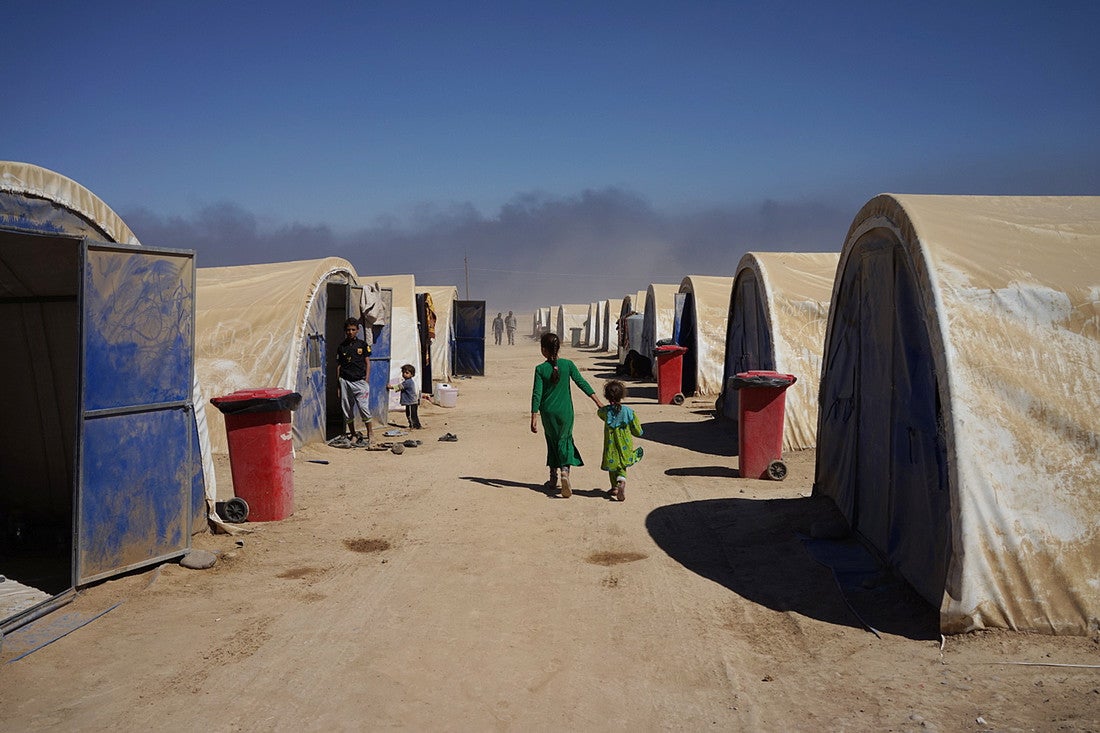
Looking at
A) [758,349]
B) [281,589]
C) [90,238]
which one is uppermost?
[90,238]

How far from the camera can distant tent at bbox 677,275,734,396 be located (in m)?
19.7

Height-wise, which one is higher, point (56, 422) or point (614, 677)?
point (56, 422)

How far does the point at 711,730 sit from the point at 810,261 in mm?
13618

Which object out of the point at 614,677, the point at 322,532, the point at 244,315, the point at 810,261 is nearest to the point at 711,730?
the point at 614,677

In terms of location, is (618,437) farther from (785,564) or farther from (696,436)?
(696,436)

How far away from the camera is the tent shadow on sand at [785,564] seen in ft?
17.0

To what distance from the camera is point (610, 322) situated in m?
44.0

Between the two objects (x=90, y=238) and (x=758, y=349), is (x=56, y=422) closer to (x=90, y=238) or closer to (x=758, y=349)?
(x=90, y=238)

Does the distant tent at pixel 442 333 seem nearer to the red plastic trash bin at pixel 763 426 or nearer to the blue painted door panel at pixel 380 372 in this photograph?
the blue painted door panel at pixel 380 372

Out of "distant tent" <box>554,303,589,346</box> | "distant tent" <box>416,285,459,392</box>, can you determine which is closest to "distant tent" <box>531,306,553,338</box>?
"distant tent" <box>554,303,589,346</box>

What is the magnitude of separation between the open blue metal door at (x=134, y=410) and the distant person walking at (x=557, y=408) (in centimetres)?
366

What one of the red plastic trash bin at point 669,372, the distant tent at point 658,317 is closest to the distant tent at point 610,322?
the distant tent at point 658,317

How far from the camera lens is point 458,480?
Result: 32.5 ft

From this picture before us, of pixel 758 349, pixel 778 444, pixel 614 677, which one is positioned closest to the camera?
pixel 614 677
